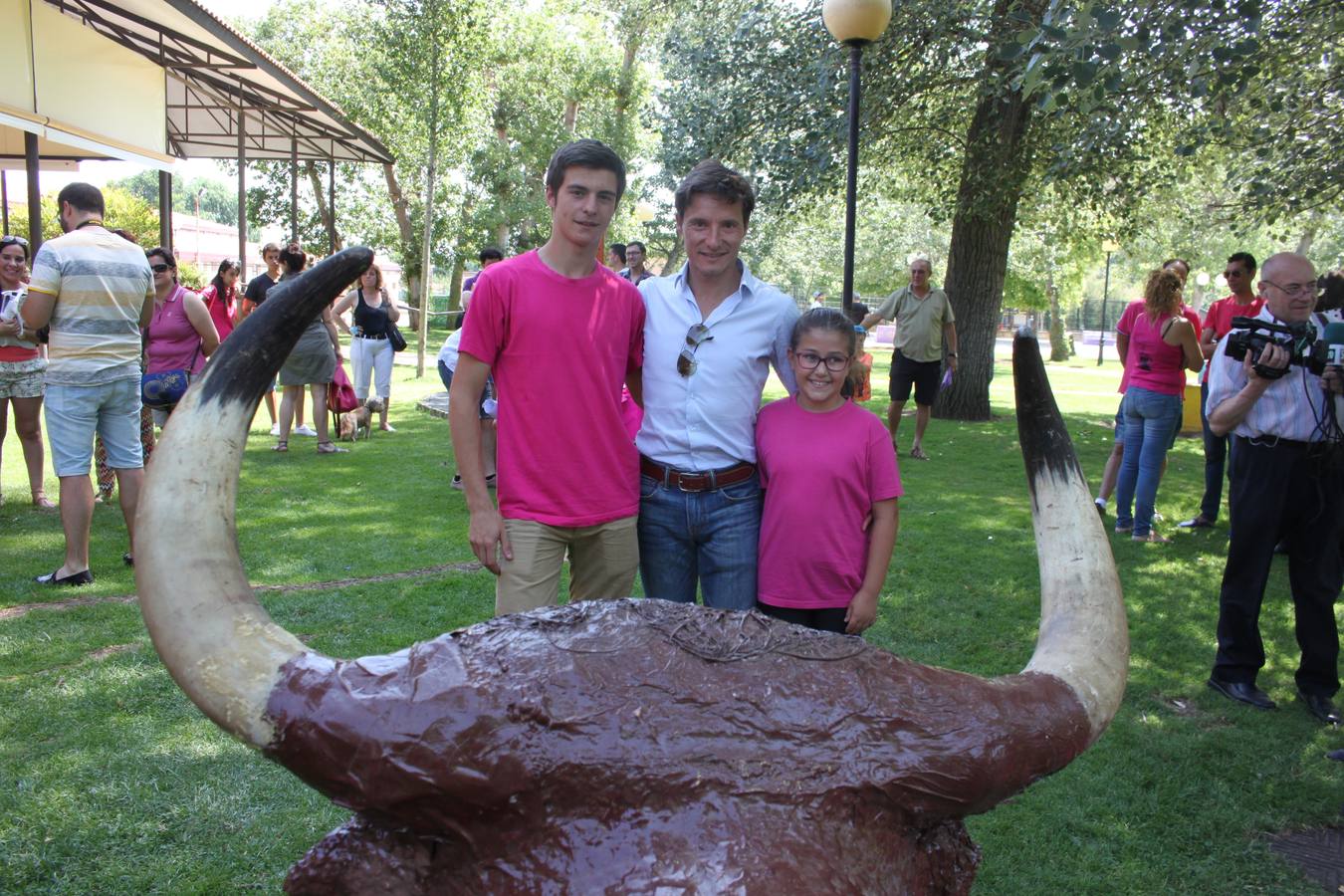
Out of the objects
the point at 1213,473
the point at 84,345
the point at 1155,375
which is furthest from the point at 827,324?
the point at 1213,473

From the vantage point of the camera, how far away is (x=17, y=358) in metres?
7.41

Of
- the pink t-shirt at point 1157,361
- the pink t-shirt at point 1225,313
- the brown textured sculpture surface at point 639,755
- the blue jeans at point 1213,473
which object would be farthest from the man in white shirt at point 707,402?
the pink t-shirt at point 1225,313

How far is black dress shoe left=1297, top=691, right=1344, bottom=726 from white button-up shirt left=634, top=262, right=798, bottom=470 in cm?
386

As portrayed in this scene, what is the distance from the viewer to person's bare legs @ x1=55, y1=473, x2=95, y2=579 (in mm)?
5938

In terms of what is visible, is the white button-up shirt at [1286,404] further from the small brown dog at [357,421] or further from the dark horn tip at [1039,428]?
the small brown dog at [357,421]

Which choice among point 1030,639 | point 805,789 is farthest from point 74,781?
point 1030,639

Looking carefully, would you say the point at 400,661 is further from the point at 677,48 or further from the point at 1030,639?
the point at 677,48

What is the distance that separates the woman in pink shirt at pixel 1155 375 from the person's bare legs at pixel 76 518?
779cm

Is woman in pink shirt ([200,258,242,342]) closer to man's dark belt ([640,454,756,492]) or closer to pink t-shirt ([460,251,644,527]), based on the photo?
pink t-shirt ([460,251,644,527])

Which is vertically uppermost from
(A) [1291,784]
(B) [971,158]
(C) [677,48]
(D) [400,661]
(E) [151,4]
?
(C) [677,48]

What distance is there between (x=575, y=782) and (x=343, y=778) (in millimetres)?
324

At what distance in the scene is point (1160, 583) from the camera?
711cm

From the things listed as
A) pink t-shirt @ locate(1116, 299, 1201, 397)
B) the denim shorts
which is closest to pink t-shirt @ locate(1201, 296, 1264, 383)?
pink t-shirt @ locate(1116, 299, 1201, 397)

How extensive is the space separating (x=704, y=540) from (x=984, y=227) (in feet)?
42.9
